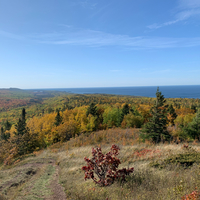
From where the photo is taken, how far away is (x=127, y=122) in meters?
41.2

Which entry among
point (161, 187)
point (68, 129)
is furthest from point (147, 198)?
point (68, 129)

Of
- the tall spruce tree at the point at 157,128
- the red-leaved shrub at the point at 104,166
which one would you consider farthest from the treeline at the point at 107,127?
the red-leaved shrub at the point at 104,166

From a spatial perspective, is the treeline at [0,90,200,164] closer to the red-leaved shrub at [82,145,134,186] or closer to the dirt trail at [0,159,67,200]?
the red-leaved shrub at [82,145,134,186]

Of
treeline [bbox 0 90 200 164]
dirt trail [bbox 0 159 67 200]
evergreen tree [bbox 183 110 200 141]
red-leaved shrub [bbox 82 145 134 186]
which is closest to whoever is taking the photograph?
red-leaved shrub [bbox 82 145 134 186]

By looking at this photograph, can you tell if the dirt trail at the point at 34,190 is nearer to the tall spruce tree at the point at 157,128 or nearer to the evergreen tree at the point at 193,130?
the tall spruce tree at the point at 157,128

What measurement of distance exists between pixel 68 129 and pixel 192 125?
28.9 metres

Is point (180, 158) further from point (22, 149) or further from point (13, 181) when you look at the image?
point (22, 149)

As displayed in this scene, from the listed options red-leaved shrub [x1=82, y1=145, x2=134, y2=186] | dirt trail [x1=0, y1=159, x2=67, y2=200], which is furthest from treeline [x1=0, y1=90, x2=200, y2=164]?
dirt trail [x1=0, y1=159, x2=67, y2=200]

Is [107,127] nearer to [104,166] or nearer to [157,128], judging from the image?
[157,128]

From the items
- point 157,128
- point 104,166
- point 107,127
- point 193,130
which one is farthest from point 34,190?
point 107,127

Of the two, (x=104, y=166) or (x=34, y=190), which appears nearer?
(x=104, y=166)

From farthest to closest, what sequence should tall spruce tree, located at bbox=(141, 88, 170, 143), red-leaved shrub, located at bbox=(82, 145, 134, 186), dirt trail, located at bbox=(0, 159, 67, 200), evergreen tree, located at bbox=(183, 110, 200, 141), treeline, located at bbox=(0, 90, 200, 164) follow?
1. evergreen tree, located at bbox=(183, 110, 200, 141)
2. treeline, located at bbox=(0, 90, 200, 164)
3. tall spruce tree, located at bbox=(141, 88, 170, 143)
4. dirt trail, located at bbox=(0, 159, 67, 200)
5. red-leaved shrub, located at bbox=(82, 145, 134, 186)

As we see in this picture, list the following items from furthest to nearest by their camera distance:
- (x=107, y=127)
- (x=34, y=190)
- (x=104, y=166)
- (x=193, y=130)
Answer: (x=107, y=127), (x=193, y=130), (x=34, y=190), (x=104, y=166)

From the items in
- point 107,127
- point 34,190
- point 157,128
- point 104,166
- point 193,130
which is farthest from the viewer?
point 107,127
